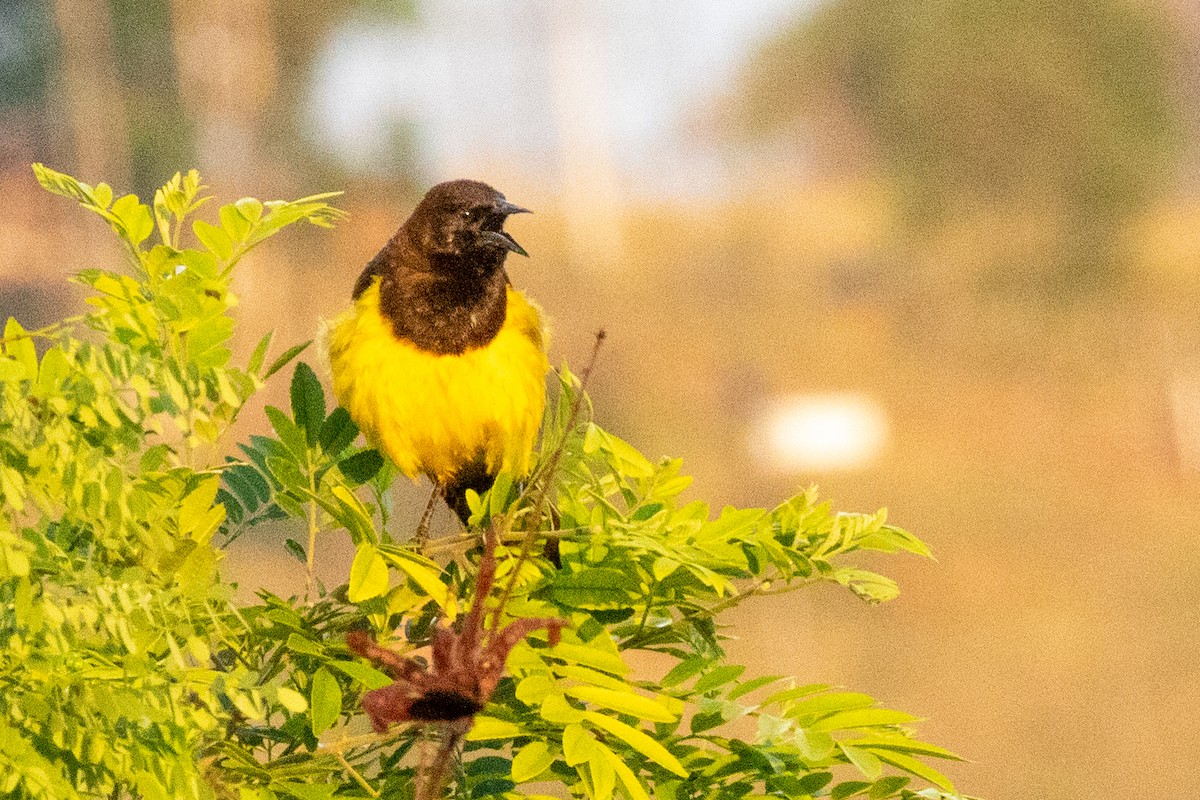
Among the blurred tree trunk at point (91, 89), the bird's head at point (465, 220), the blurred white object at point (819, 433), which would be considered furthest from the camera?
the blurred white object at point (819, 433)

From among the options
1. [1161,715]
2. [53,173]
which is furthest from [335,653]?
[1161,715]

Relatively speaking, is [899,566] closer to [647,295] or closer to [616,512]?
[647,295]

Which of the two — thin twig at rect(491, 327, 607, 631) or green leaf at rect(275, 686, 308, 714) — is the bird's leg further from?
green leaf at rect(275, 686, 308, 714)

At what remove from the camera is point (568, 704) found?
0.62 m

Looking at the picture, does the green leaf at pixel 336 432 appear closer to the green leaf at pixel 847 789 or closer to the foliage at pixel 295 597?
the foliage at pixel 295 597

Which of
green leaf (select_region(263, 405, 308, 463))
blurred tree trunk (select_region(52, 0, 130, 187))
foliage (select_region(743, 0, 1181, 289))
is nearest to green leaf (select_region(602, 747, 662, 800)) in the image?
green leaf (select_region(263, 405, 308, 463))

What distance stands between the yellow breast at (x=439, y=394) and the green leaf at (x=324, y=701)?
0.48 m

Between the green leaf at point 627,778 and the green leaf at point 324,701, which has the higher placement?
the green leaf at point 324,701

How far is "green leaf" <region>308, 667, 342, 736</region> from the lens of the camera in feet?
1.97

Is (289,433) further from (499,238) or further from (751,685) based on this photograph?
(499,238)

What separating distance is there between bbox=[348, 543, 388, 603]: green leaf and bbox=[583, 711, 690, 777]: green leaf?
0.11m

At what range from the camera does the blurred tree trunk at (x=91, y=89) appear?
5.08m

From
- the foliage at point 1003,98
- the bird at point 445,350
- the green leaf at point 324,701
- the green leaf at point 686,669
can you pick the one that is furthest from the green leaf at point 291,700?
the foliage at point 1003,98

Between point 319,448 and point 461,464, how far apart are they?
18.5 inches
